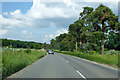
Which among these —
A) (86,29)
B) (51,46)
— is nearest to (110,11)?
(86,29)

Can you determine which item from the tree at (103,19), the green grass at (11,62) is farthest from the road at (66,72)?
the tree at (103,19)

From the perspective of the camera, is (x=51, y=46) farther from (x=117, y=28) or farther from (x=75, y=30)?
(x=117, y=28)

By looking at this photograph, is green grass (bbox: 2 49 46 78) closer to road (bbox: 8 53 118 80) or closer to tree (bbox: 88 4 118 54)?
road (bbox: 8 53 118 80)

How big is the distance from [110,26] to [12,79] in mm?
33954

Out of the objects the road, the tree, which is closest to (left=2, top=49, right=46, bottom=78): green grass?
the road

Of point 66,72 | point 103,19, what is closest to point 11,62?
point 66,72

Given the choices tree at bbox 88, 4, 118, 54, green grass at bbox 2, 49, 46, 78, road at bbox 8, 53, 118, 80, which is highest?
tree at bbox 88, 4, 118, 54

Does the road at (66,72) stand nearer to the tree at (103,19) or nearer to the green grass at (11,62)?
the green grass at (11,62)

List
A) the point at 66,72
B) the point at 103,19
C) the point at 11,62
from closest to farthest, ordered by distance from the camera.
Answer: the point at 11,62, the point at 66,72, the point at 103,19

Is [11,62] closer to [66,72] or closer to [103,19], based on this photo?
[66,72]

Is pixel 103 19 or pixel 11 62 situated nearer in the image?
pixel 11 62

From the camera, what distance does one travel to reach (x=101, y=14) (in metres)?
37.2

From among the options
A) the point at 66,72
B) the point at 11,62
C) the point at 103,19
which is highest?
the point at 103,19

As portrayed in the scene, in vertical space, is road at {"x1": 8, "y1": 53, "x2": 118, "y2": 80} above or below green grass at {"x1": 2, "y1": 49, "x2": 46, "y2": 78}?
below
